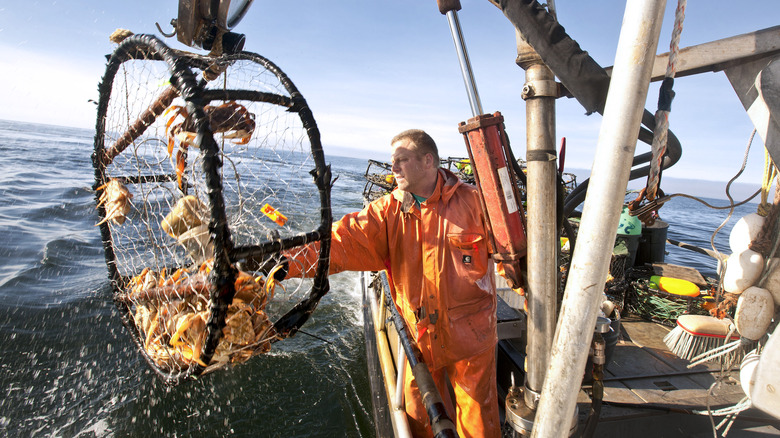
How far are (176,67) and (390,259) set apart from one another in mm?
1946

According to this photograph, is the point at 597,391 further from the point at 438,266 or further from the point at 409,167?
the point at 409,167

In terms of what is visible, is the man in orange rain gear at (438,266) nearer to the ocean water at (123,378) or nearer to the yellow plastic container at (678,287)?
the ocean water at (123,378)

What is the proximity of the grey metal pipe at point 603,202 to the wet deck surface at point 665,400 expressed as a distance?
1.83m

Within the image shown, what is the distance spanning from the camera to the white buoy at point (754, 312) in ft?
4.52

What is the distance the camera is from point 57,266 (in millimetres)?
7809

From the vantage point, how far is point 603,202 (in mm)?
1035

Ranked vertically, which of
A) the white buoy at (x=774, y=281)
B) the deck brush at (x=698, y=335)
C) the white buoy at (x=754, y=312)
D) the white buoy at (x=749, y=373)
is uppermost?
the white buoy at (x=774, y=281)

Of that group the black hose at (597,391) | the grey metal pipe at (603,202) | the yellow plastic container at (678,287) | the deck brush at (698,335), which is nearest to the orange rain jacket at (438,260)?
the black hose at (597,391)

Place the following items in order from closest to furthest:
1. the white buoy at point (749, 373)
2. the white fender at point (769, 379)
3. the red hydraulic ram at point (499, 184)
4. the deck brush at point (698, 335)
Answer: the white fender at point (769, 379) < the white buoy at point (749, 373) < the red hydraulic ram at point (499, 184) < the deck brush at point (698, 335)

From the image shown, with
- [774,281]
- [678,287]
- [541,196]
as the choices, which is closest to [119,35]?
[541,196]

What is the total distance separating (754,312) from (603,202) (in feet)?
3.21

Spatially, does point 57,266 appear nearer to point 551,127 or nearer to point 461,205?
point 461,205

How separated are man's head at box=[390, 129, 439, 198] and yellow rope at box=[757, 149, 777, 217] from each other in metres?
1.85

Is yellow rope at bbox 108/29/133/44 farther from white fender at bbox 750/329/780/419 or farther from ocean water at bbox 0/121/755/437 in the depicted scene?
white fender at bbox 750/329/780/419
